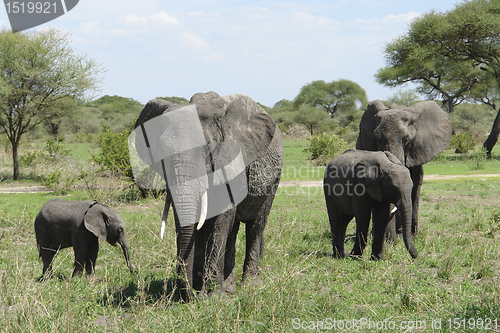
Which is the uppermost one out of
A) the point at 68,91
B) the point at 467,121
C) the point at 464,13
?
the point at 464,13

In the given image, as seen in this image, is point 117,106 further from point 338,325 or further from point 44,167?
point 338,325

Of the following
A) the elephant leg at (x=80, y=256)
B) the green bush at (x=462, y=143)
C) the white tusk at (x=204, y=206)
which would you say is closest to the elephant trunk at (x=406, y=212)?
the white tusk at (x=204, y=206)

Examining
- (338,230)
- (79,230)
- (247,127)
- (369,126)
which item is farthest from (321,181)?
(247,127)

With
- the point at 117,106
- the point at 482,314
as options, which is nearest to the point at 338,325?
the point at 482,314

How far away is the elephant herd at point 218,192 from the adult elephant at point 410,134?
115cm

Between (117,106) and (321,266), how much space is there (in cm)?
5570

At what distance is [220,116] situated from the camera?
4258mm

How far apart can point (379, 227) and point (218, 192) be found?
254 cm

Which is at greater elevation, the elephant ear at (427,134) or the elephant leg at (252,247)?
the elephant ear at (427,134)

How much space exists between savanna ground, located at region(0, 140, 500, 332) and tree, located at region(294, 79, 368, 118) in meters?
44.8

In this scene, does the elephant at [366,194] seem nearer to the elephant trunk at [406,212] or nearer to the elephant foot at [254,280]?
the elephant trunk at [406,212]

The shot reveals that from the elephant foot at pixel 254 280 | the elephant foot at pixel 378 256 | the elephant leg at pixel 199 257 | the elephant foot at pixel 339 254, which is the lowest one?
the elephant foot at pixel 339 254

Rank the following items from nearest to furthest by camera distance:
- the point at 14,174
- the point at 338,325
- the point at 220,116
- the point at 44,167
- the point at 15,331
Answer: the point at 15,331
the point at 338,325
the point at 220,116
the point at 14,174
the point at 44,167

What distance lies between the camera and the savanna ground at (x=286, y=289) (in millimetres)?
3658
